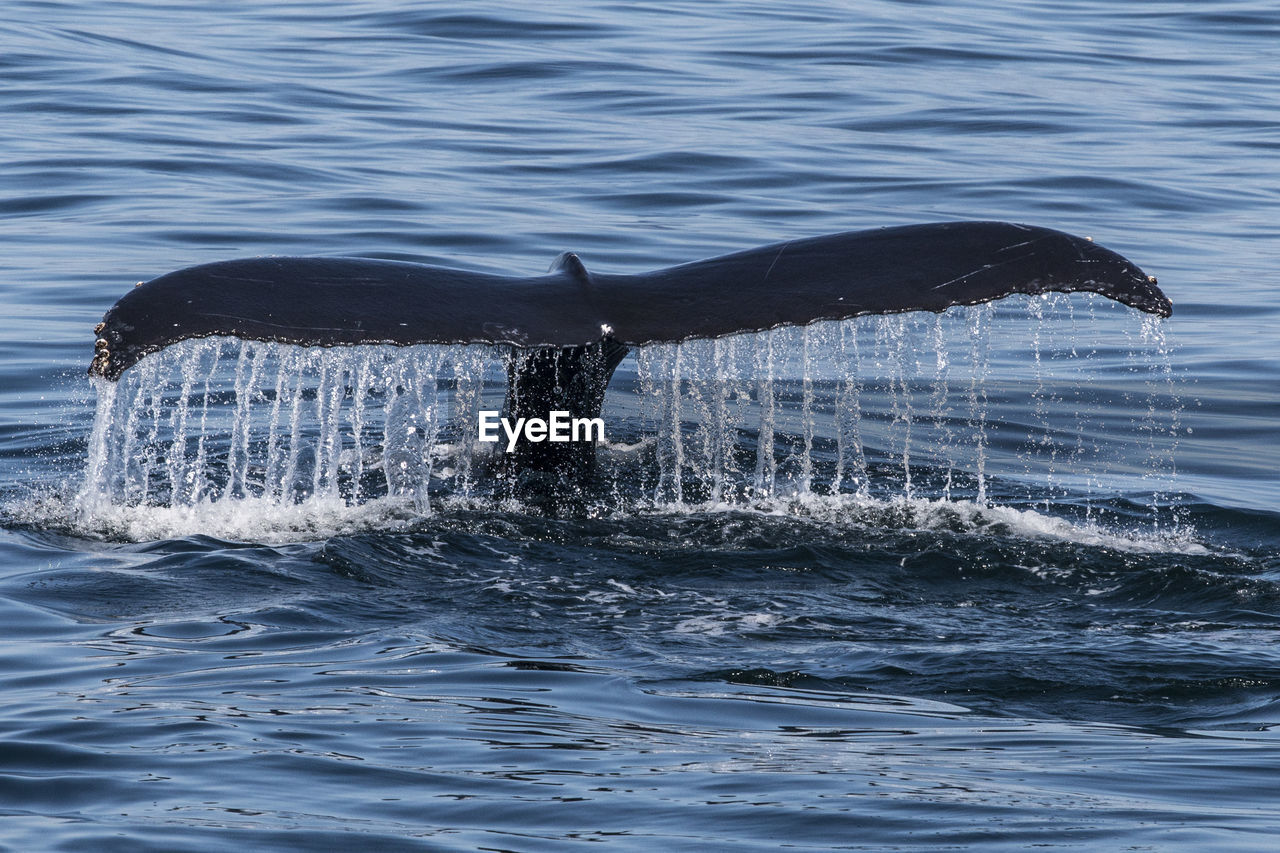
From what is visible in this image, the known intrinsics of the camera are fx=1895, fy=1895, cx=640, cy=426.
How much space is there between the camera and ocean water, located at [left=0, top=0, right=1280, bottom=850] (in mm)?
4625

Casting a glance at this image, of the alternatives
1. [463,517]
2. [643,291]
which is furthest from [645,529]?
[643,291]

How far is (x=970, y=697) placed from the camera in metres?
5.37

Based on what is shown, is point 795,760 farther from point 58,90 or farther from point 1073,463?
point 58,90

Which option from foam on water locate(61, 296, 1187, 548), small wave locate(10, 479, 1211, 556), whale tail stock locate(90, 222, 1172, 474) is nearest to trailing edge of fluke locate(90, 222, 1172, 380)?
whale tail stock locate(90, 222, 1172, 474)

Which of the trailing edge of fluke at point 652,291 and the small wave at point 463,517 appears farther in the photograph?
the small wave at point 463,517

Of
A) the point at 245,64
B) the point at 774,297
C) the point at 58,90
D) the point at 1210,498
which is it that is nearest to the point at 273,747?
the point at 774,297

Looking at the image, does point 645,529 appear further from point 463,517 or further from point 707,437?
point 707,437

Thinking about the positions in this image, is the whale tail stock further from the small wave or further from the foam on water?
the small wave

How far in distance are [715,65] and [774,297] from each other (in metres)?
16.8

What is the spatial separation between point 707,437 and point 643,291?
3134 millimetres

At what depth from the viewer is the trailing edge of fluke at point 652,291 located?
597cm

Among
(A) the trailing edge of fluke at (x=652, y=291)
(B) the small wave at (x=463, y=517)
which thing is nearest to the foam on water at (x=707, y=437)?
(B) the small wave at (x=463, y=517)

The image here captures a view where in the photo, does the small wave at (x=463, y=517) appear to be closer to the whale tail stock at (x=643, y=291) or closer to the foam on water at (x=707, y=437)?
the foam on water at (x=707, y=437)

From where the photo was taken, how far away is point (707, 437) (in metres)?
9.73
